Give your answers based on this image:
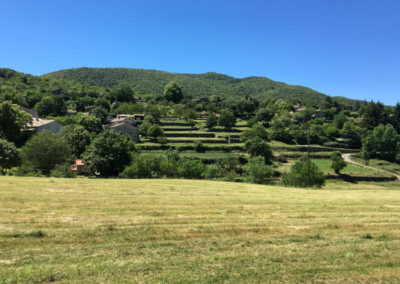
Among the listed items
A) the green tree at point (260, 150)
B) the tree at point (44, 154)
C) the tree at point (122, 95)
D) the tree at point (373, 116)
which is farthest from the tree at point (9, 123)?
the tree at point (373, 116)

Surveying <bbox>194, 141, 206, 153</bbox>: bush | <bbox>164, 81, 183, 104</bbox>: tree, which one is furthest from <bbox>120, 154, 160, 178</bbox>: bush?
<bbox>164, 81, 183, 104</bbox>: tree

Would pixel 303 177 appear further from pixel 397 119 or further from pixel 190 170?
pixel 397 119

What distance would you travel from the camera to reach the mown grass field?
5.70 meters

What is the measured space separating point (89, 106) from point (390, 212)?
351 feet

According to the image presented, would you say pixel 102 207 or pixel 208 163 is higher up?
pixel 102 207

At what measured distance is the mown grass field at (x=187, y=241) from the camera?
5.70 m

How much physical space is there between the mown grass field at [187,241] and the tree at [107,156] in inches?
780

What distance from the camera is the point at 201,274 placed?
18.5 feet

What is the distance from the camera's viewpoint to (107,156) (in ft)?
109

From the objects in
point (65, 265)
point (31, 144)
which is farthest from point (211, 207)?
point (31, 144)

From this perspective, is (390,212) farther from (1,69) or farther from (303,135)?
(1,69)

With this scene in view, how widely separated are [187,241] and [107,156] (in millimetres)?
27895

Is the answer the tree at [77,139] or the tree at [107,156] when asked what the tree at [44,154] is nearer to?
the tree at [107,156]

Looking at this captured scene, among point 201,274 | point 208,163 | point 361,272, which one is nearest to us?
point 201,274
